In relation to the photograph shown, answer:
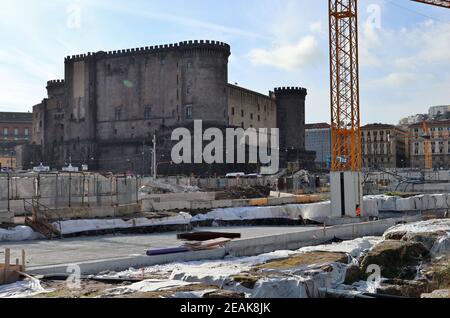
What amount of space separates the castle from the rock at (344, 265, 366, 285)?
57.5 metres

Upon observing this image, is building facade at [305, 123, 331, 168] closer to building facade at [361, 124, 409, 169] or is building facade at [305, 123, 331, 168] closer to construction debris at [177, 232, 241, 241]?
building facade at [361, 124, 409, 169]

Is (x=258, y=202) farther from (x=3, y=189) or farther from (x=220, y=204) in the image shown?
(x=3, y=189)

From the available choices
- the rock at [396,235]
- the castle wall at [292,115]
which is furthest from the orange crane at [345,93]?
the castle wall at [292,115]

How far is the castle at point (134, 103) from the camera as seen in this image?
72.6m

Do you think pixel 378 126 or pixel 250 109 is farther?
pixel 378 126

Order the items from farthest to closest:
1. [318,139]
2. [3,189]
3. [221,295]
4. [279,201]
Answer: [318,139], [279,201], [3,189], [221,295]

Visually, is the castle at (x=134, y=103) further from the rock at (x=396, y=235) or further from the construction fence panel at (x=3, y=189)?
the rock at (x=396, y=235)

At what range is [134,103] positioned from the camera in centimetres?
7762

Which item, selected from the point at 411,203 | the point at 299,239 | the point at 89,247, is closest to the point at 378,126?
the point at 411,203

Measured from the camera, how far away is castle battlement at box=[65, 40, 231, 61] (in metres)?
72.6

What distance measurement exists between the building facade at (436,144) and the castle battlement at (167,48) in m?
62.0

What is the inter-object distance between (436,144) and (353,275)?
115m

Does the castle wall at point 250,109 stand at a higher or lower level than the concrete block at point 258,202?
higher
